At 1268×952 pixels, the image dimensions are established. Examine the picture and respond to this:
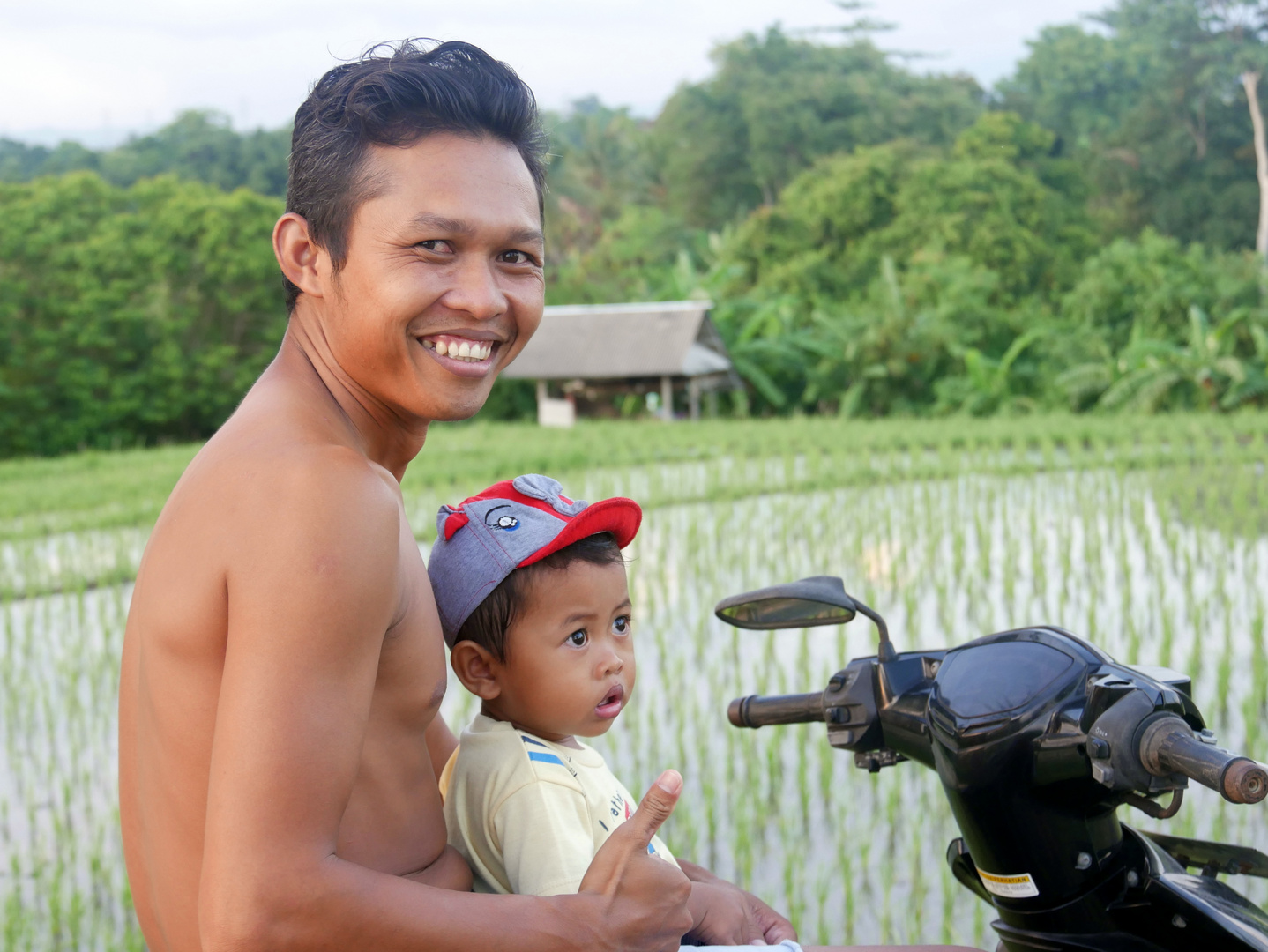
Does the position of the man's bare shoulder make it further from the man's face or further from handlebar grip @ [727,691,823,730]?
handlebar grip @ [727,691,823,730]

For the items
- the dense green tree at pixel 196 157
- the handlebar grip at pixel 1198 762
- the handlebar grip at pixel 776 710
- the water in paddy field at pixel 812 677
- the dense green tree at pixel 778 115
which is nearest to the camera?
the handlebar grip at pixel 1198 762

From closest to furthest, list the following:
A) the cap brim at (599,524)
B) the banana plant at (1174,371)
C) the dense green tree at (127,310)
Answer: the cap brim at (599,524), the banana plant at (1174,371), the dense green tree at (127,310)

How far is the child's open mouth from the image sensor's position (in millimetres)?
1282

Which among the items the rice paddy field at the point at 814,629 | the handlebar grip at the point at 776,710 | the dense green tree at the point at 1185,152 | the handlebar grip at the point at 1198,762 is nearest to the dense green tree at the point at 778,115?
the dense green tree at the point at 1185,152

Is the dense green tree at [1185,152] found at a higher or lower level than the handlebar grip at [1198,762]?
higher

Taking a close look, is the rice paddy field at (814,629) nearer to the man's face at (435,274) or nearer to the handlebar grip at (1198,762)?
the handlebar grip at (1198,762)

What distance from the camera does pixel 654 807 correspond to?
0.99m

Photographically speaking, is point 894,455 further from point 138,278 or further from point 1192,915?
point 138,278

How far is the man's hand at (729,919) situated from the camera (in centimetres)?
128

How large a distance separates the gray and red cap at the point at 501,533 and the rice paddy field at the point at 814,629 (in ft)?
5.30

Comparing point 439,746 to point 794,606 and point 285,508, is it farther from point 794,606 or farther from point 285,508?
point 285,508

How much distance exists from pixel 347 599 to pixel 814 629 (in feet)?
Result: 12.9

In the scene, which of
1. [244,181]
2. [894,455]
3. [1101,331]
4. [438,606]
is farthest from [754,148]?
[438,606]

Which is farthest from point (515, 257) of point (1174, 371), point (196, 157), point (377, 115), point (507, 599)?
point (196, 157)
